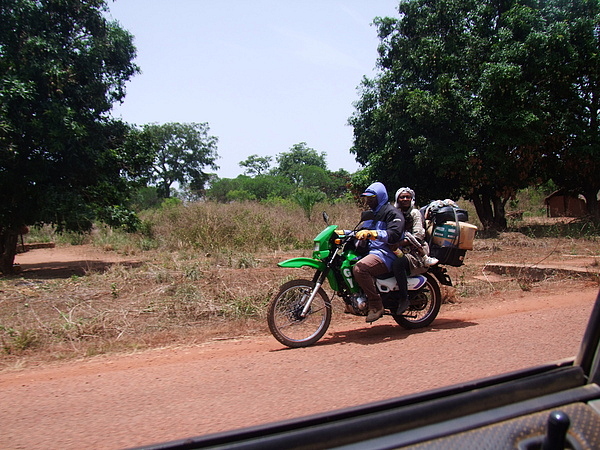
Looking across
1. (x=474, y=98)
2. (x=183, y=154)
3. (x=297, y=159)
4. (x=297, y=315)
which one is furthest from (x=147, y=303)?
(x=297, y=159)

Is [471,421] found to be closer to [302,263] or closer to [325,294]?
[302,263]

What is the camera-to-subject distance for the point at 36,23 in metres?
12.6

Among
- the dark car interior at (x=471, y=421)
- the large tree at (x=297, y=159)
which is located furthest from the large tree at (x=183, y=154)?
the dark car interior at (x=471, y=421)

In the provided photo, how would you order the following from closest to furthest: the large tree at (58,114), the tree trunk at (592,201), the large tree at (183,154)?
the large tree at (58,114) → the tree trunk at (592,201) → the large tree at (183,154)

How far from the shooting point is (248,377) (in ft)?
14.7

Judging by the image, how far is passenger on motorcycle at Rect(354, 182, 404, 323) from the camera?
575 cm

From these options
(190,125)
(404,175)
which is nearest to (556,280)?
(404,175)

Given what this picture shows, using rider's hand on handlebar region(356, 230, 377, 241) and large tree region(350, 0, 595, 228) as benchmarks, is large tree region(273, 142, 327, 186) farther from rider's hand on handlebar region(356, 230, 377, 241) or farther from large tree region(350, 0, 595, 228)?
rider's hand on handlebar region(356, 230, 377, 241)

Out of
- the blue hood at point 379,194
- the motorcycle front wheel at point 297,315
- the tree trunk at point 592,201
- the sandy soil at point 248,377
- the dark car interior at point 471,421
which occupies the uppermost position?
the tree trunk at point 592,201

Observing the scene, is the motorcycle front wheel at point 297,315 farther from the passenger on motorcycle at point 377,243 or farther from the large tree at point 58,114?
the large tree at point 58,114

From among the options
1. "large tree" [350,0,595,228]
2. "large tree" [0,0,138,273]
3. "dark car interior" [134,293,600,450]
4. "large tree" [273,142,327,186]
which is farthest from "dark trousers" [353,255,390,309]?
"large tree" [273,142,327,186]

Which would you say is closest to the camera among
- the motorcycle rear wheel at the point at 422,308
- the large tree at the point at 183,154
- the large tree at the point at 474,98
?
the motorcycle rear wheel at the point at 422,308

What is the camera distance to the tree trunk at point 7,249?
13477mm

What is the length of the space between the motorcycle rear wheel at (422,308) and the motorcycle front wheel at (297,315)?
104cm
